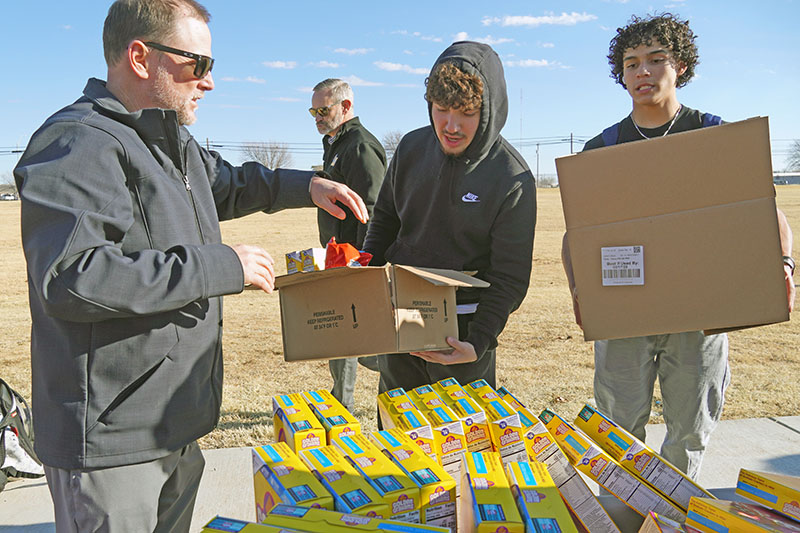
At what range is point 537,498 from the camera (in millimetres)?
1523

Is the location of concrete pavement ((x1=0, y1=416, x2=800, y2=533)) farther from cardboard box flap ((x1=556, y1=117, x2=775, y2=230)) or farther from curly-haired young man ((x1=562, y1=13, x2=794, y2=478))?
cardboard box flap ((x1=556, y1=117, x2=775, y2=230))

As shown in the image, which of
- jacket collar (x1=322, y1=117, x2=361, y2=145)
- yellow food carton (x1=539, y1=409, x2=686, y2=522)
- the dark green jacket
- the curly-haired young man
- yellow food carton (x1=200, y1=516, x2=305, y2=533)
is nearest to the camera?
yellow food carton (x1=200, y1=516, x2=305, y2=533)

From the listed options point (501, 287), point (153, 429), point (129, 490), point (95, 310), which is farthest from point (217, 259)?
point (501, 287)

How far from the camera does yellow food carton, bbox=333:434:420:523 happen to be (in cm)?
152

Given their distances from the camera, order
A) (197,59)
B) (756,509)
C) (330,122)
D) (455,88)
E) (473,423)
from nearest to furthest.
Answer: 1. (756,509)
2. (197,59)
3. (473,423)
4. (455,88)
5. (330,122)

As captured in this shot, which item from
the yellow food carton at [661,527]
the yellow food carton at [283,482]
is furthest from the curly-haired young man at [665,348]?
the yellow food carton at [283,482]

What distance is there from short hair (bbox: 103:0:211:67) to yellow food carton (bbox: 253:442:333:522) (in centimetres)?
126

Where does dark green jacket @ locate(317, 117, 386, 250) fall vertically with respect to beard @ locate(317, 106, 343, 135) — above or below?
below

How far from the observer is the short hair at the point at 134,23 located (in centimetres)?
177

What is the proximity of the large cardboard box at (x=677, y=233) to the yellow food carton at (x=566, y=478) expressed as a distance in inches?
17.6

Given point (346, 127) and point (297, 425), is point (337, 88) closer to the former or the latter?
point (346, 127)

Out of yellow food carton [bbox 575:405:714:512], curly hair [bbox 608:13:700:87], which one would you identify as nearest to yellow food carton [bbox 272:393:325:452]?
yellow food carton [bbox 575:405:714:512]

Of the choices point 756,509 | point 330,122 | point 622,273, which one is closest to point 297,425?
point 622,273

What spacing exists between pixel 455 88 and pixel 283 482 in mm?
1525
